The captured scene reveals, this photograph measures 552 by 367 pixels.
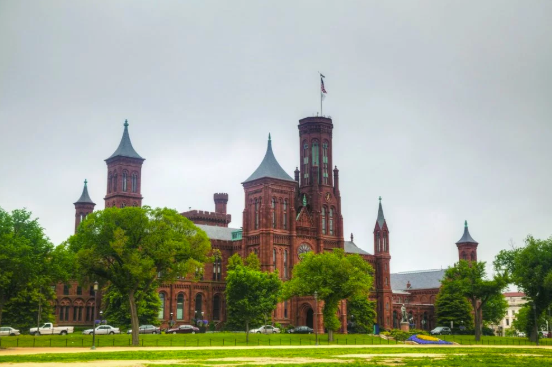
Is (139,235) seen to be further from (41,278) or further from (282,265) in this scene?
(282,265)

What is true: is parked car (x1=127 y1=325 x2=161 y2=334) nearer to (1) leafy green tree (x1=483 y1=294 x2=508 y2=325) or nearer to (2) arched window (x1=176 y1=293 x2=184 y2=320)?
(2) arched window (x1=176 y1=293 x2=184 y2=320)

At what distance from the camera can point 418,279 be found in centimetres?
14962

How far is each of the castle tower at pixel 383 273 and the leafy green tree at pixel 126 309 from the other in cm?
4397

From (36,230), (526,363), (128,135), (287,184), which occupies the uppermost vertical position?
(128,135)

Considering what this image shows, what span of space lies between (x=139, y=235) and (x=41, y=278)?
37.3 feet

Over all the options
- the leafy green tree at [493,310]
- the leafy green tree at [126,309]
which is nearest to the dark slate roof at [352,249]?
the leafy green tree at [493,310]

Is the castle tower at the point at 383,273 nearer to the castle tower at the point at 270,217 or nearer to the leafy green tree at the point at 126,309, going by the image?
the castle tower at the point at 270,217

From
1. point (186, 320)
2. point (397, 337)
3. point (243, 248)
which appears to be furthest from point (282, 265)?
point (397, 337)

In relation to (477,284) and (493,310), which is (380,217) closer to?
(493,310)

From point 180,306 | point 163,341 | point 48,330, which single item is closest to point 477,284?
point 180,306

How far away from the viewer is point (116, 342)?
67250 mm

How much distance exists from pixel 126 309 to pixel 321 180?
39.4m

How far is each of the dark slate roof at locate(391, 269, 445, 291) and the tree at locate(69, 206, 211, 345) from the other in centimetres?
8360

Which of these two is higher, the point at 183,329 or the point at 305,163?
the point at 305,163
